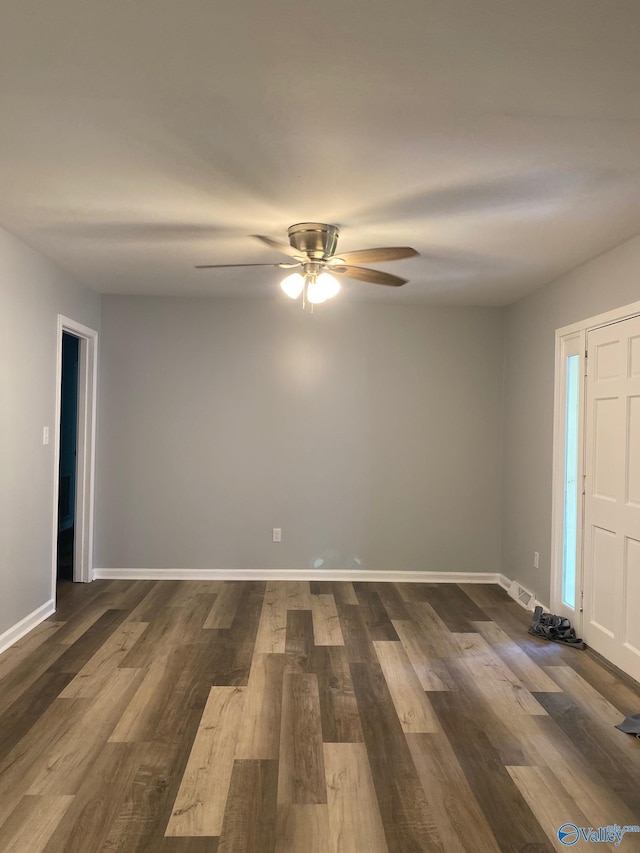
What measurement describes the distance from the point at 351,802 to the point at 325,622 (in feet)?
7.14

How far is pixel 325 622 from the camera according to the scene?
14.8ft

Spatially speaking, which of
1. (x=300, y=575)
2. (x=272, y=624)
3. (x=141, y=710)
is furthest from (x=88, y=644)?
(x=300, y=575)

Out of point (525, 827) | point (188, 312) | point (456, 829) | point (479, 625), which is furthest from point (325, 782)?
point (188, 312)

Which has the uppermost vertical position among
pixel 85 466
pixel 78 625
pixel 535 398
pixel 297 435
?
pixel 535 398

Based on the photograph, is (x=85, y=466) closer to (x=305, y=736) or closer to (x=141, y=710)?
(x=141, y=710)

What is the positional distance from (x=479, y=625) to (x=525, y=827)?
2374mm

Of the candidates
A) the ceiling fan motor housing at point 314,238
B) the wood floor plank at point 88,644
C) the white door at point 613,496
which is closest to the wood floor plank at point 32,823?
the wood floor plank at point 88,644

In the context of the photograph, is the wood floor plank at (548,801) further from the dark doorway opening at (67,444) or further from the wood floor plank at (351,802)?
the dark doorway opening at (67,444)

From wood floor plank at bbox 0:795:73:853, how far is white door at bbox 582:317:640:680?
9.44 ft

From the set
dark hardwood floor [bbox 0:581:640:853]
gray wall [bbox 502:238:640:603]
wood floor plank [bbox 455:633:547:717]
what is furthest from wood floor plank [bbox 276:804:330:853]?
gray wall [bbox 502:238:640:603]

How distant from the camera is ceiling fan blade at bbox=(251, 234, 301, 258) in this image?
3451mm

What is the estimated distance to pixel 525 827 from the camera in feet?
7.25

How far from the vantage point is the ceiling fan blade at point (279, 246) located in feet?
11.3

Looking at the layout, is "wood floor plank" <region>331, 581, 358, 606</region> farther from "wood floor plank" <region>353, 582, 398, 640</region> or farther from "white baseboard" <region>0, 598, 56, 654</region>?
"white baseboard" <region>0, 598, 56, 654</region>
